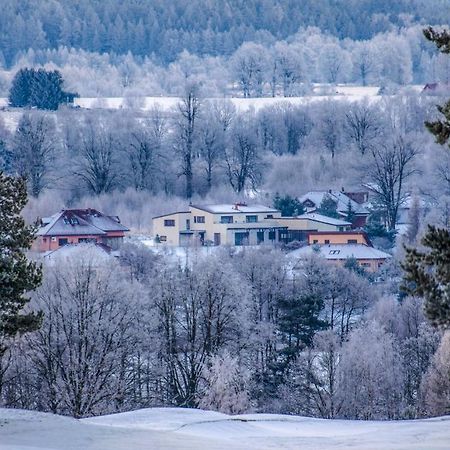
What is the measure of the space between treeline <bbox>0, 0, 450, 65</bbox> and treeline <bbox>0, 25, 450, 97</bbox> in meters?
5.63

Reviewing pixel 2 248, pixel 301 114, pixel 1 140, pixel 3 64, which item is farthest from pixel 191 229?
pixel 3 64

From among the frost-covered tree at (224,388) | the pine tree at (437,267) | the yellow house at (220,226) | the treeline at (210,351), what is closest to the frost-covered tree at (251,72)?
the yellow house at (220,226)

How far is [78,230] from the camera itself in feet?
143

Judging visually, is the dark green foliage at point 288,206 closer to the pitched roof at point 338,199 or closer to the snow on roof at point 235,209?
the snow on roof at point 235,209

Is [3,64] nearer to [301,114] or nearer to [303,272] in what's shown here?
[301,114]

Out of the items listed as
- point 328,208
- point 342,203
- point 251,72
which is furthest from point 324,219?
point 251,72

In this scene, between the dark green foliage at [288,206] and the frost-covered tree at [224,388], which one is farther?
the dark green foliage at [288,206]

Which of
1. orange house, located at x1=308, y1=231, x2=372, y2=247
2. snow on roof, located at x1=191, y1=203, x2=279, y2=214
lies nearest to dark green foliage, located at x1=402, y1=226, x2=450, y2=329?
orange house, located at x1=308, y1=231, x2=372, y2=247

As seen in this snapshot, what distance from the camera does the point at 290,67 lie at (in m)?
101

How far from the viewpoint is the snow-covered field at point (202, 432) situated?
463 inches

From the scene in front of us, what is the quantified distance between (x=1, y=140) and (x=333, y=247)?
80.5ft

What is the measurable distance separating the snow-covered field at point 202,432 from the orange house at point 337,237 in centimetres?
2933

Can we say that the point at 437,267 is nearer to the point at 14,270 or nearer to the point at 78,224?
the point at 14,270

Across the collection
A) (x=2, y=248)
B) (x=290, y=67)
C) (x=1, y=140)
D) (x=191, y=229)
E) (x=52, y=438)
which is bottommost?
(x=52, y=438)
